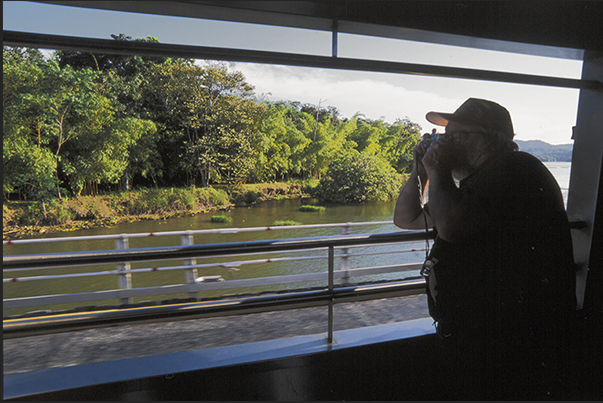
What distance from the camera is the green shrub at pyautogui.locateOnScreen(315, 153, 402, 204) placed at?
29.8 ft

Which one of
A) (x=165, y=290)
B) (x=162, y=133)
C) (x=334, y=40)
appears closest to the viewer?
(x=334, y=40)

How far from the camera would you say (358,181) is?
10953 millimetres

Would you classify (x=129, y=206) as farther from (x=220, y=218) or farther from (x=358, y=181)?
(x=358, y=181)

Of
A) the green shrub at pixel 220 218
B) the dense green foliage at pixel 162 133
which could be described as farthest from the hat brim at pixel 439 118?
the green shrub at pixel 220 218

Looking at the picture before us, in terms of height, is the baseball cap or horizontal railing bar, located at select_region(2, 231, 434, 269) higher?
the baseball cap

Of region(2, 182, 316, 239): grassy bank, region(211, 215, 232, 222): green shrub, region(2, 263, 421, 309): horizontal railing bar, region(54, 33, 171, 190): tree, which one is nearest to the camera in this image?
region(2, 263, 421, 309): horizontal railing bar

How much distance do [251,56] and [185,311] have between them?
106cm

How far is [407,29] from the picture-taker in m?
1.79

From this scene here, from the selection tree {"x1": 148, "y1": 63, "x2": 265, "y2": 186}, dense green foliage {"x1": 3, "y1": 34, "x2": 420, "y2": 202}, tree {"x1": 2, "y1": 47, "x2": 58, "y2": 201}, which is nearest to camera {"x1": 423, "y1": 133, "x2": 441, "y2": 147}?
dense green foliage {"x1": 3, "y1": 34, "x2": 420, "y2": 202}

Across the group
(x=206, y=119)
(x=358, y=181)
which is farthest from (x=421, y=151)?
(x=206, y=119)

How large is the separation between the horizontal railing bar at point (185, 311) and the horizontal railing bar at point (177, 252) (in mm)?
195

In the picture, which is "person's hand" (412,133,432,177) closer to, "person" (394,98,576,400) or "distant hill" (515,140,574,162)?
"person" (394,98,576,400)

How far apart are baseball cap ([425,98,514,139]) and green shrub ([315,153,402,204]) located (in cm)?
754

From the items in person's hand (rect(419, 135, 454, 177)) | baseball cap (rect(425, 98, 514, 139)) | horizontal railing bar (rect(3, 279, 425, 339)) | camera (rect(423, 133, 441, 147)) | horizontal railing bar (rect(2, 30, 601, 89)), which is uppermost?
horizontal railing bar (rect(2, 30, 601, 89))
